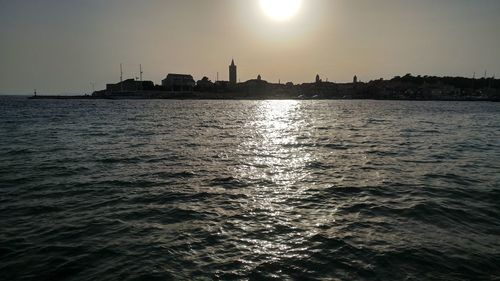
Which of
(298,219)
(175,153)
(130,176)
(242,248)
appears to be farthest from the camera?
(175,153)

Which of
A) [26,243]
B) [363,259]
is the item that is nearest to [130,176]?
[26,243]

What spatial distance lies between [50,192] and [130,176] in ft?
12.9

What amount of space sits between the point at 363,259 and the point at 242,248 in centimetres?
322

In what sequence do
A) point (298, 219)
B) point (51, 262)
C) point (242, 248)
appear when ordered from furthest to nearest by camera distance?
point (298, 219), point (242, 248), point (51, 262)

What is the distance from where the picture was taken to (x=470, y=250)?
9.77 meters

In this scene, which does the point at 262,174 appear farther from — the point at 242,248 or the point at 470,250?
the point at 470,250

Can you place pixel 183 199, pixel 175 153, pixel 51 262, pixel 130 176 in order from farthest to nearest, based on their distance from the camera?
pixel 175 153, pixel 130 176, pixel 183 199, pixel 51 262

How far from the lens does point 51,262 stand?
884 cm

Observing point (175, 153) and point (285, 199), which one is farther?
point (175, 153)

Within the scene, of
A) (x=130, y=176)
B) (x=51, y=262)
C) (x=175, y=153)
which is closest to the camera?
(x=51, y=262)

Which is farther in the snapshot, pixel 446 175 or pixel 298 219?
pixel 446 175

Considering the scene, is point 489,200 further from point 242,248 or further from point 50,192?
point 50,192

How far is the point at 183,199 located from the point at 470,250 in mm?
10078

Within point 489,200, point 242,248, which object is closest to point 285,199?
point 242,248
